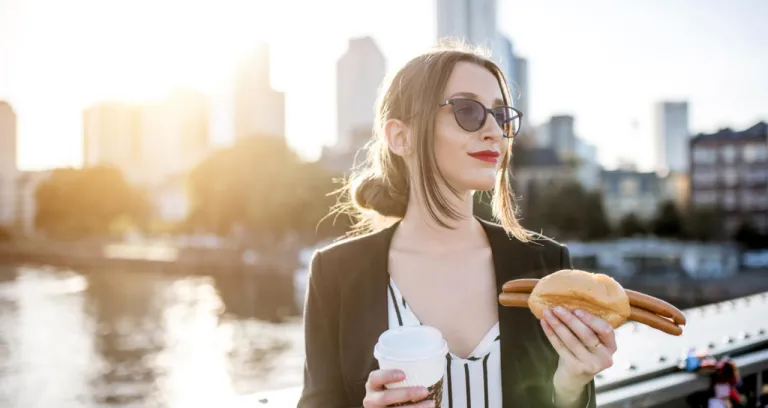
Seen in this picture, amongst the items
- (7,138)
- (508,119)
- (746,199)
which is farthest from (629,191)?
(7,138)

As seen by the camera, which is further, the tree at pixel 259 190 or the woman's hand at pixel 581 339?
the tree at pixel 259 190

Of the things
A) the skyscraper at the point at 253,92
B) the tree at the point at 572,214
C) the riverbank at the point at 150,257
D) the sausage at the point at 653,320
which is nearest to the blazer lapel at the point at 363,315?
the sausage at the point at 653,320

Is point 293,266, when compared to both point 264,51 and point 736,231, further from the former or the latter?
point 264,51

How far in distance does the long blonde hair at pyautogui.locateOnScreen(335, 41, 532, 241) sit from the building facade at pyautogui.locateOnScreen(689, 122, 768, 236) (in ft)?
191

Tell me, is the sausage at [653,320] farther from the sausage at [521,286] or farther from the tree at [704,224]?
the tree at [704,224]

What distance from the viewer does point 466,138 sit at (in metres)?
1.98

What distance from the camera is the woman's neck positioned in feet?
7.09

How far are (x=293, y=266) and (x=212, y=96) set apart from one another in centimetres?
9077

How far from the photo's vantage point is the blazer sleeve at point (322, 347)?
1.94 meters

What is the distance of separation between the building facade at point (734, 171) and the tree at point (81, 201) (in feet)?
199

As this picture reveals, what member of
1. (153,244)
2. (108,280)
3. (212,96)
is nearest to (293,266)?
(108,280)

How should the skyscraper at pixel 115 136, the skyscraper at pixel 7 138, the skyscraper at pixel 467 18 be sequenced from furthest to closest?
the skyscraper at pixel 115 136 < the skyscraper at pixel 7 138 < the skyscraper at pixel 467 18

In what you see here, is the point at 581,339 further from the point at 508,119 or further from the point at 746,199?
the point at 746,199

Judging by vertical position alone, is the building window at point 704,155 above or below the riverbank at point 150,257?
above
